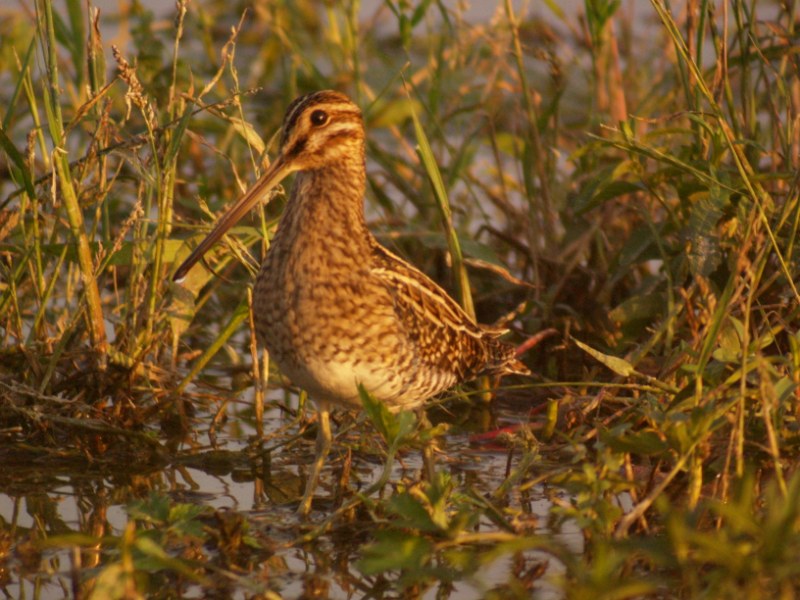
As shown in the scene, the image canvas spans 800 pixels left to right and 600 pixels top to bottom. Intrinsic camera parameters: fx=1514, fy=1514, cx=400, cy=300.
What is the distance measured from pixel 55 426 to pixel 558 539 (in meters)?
1.57

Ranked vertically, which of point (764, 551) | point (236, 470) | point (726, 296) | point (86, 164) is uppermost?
point (86, 164)

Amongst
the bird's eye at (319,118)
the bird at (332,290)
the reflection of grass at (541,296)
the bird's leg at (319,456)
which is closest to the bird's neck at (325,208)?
the bird at (332,290)

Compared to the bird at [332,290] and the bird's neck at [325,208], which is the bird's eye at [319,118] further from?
the bird's neck at [325,208]

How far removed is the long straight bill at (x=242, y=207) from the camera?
421 centimetres

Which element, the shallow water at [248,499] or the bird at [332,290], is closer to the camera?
the shallow water at [248,499]

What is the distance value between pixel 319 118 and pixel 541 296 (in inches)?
60.5

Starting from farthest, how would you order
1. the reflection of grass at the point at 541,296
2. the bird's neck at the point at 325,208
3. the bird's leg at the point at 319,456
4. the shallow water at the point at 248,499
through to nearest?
the bird's neck at the point at 325,208, the bird's leg at the point at 319,456, the shallow water at the point at 248,499, the reflection of grass at the point at 541,296

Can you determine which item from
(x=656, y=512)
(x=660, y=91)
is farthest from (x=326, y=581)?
(x=660, y=91)

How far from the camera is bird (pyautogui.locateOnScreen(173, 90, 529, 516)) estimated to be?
160 inches

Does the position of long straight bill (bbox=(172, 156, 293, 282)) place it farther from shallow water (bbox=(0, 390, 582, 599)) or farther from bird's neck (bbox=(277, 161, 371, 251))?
shallow water (bbox=(0, 390, 582, 599))

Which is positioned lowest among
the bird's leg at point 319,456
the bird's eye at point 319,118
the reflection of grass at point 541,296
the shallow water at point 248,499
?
the shallow water at point 248,499

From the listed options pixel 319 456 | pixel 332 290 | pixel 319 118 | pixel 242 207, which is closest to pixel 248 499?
pixel 319 456

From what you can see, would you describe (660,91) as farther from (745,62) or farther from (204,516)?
(204,516)

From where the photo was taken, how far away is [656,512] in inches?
153
